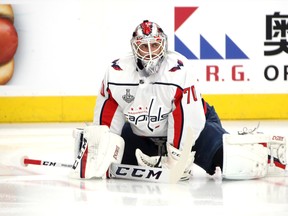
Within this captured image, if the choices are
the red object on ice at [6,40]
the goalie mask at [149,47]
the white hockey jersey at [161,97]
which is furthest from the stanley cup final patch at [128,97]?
the red object on ice at [6,40]

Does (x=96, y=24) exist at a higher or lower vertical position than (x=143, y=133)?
higher

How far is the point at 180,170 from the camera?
406 centimetres

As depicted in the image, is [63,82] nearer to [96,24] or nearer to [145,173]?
[96,24]

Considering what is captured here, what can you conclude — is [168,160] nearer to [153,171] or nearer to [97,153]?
[153,171]

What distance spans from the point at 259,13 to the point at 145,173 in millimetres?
3644

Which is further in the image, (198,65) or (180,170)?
(198,65)

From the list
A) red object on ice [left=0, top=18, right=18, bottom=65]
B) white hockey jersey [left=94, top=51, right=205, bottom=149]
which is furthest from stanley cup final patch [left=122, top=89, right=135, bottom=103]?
red object on ice [left=0, top=18, right=18, bottom=65]

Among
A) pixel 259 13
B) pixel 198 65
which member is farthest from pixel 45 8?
pixel 259 13

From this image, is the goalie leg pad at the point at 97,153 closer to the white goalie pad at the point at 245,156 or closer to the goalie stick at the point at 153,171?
the goalie stick at the point at 153,171

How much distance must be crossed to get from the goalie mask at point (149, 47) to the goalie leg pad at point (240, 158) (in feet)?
1.62

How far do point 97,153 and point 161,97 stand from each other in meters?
0.41

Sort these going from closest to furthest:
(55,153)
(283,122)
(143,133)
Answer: (143,133) → (55,153) → (283,122)

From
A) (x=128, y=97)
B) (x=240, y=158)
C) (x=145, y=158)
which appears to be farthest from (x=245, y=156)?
(x=128, y=97)

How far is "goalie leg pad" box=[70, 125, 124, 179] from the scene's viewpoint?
415 cm
